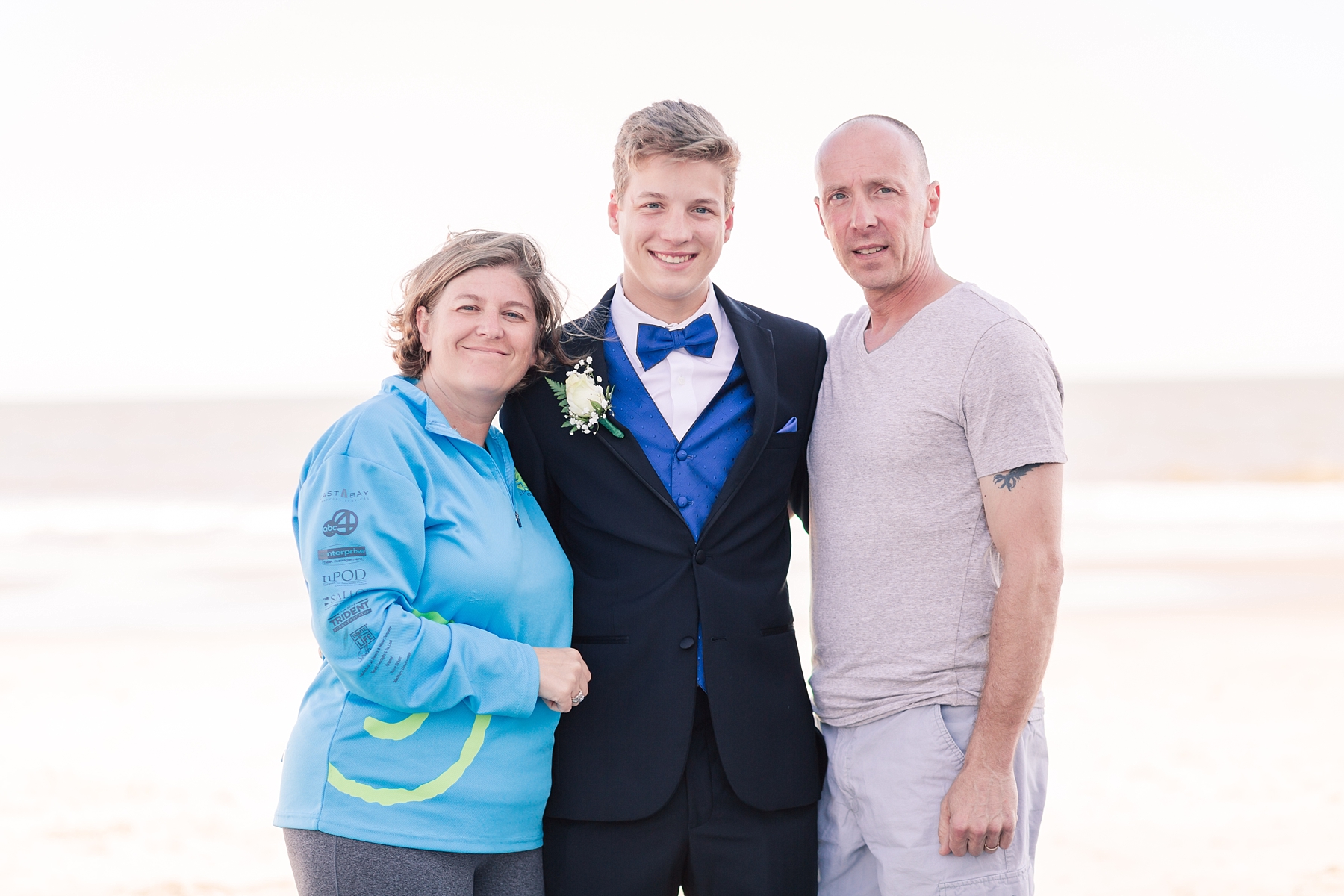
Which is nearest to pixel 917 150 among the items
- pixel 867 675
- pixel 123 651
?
pixel 867 675

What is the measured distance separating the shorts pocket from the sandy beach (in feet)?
7.92

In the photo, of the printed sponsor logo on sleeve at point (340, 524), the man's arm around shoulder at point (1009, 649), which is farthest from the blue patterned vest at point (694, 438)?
the printed sponsor logo on sleeve at point (340, 524)

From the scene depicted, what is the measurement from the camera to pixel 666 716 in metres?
2.56

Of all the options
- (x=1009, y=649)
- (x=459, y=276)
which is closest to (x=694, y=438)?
(x=459, y=276)

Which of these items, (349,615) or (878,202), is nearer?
(349,615)

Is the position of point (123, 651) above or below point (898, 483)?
below

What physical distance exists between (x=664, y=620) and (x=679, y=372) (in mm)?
673

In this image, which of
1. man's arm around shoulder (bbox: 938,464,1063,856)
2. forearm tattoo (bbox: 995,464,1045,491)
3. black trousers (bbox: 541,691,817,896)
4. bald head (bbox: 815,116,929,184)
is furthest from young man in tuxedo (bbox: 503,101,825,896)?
forearm tattoo (bbox: 995,464,1045,491)

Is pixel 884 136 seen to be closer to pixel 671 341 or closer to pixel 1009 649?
pixel 671 341

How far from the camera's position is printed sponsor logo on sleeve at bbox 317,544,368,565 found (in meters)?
2.20

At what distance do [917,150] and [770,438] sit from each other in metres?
0.92

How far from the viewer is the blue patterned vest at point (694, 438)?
2643mm

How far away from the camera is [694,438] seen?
2.69 metres

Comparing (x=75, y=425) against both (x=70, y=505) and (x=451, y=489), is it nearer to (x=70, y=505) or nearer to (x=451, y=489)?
(x=70, y=505)
